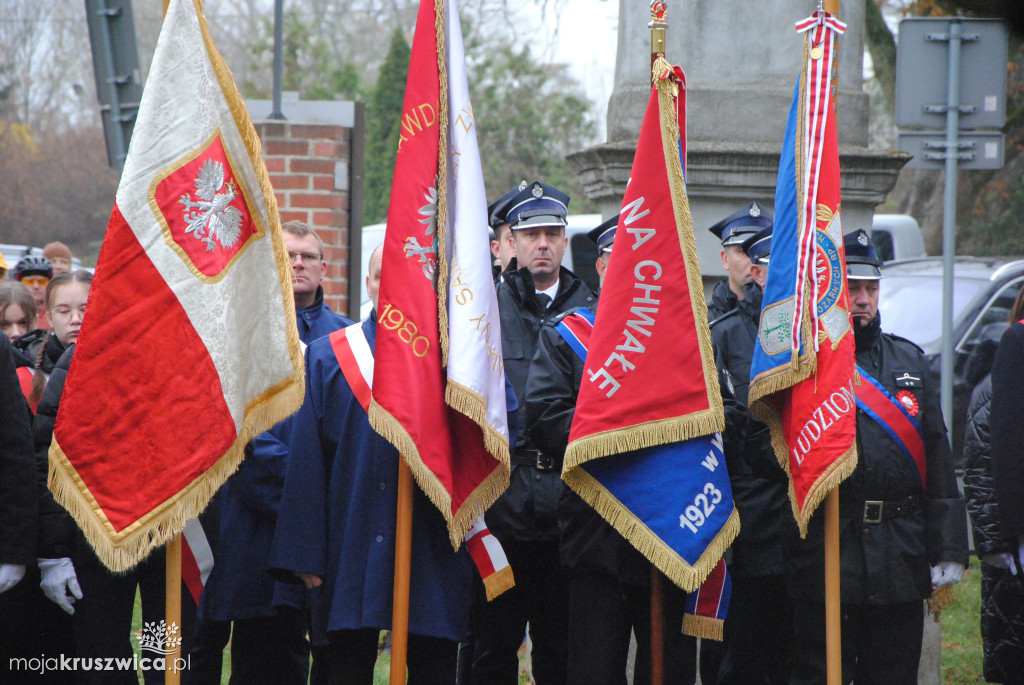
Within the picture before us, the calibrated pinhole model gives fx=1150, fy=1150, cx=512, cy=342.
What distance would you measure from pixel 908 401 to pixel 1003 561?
31.1 inches

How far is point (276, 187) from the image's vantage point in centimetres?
723

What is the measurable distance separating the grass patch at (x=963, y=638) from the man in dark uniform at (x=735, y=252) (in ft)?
6.34

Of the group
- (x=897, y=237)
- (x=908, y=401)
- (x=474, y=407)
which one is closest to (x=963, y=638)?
(x=908, y=401)

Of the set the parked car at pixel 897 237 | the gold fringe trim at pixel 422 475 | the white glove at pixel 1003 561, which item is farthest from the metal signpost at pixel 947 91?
the parked car at pixel 897 237

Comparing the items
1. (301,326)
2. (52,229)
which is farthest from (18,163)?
(301,326)

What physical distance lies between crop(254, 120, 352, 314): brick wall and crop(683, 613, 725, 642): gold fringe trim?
3.87m

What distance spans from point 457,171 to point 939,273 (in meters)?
7.18

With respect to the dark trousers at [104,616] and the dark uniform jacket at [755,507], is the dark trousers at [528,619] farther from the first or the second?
the dark trousers at [104,616]

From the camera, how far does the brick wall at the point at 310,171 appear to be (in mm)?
7172

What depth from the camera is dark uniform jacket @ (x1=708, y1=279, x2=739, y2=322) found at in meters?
5.18

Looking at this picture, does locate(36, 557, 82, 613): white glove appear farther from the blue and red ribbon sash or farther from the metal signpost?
the metal signpost

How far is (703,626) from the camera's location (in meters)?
4.19

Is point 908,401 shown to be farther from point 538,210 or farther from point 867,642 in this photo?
point 538,210

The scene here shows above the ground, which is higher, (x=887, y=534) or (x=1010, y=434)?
(x=1010, y=434)
